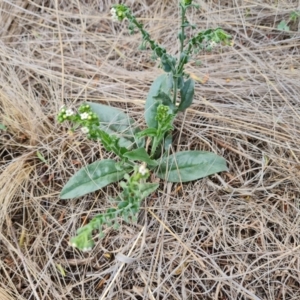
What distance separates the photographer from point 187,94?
5.96ft

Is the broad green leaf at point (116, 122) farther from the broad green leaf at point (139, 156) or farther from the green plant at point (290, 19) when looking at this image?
the green plant at point (290, 19)

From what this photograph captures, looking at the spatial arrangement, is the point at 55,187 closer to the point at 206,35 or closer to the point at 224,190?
the point at 224,190

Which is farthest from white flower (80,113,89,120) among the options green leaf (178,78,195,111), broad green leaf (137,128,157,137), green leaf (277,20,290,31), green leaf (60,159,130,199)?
green leaf (277,20,290,31)

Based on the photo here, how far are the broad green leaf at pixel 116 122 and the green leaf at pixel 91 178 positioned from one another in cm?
14

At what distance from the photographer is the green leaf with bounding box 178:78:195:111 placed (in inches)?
71.0

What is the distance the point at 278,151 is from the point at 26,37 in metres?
1.33

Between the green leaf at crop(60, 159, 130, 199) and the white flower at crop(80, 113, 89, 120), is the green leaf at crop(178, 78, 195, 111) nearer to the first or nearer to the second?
the green leaf at crop(60, 159, 130, 199)

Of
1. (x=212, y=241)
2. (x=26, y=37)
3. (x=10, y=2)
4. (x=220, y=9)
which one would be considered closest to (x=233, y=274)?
(x=212, y=241)

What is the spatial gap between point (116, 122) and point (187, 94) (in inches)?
11.8

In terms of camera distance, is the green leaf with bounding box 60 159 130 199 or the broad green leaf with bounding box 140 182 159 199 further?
the green leaf with bounding box 60 159 130 199

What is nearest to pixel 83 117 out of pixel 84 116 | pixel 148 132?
pixel 84 116

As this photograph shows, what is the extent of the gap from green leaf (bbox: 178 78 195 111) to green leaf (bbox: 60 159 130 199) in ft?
1.11

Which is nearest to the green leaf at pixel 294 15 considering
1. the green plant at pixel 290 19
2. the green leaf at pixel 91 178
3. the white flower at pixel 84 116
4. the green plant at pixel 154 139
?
the green plant at pixel 290 19

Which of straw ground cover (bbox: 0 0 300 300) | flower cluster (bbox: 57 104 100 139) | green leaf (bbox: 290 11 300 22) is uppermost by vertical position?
flower cluster (bbox: 57 104 100 139)
